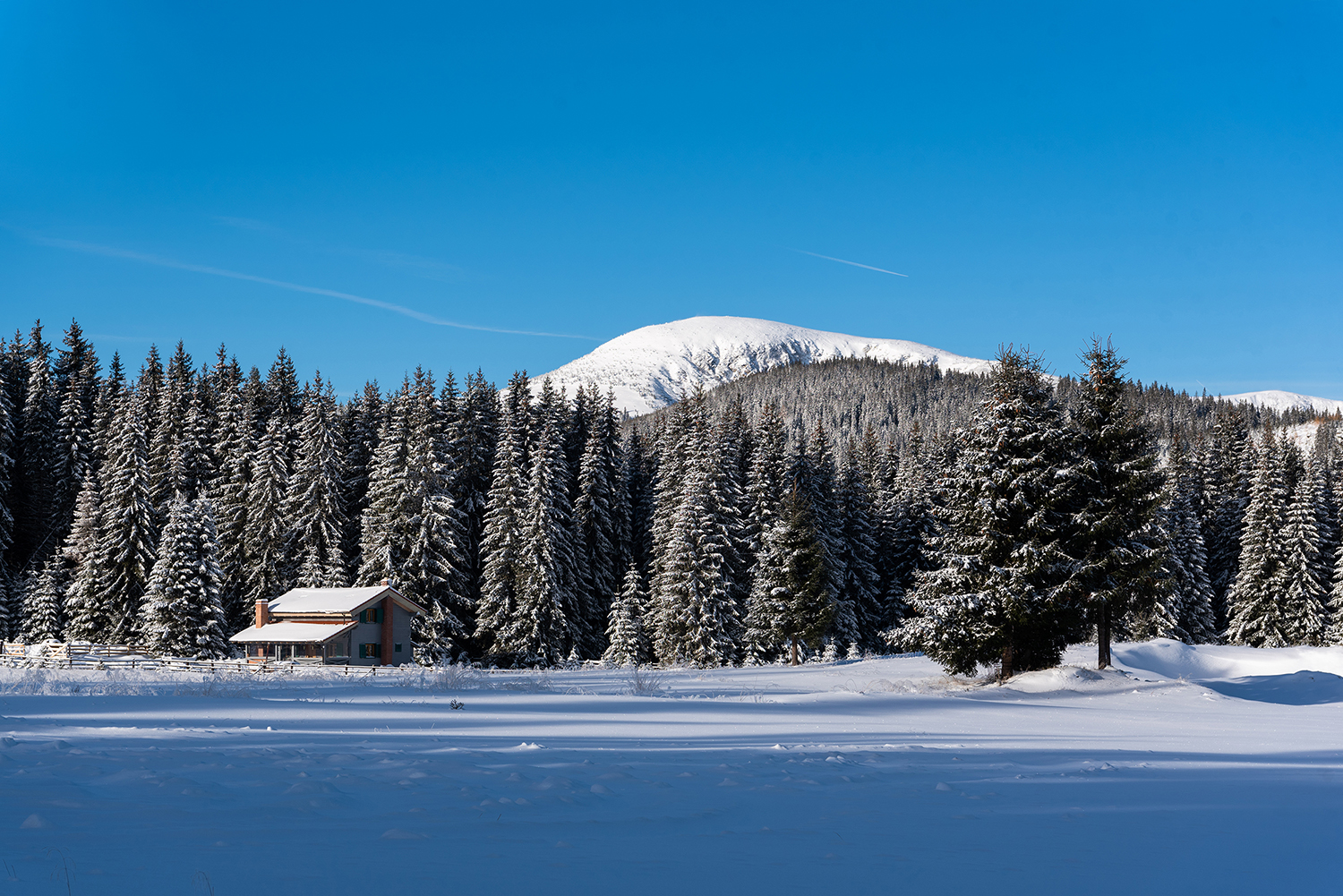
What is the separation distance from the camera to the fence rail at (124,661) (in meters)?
38.1

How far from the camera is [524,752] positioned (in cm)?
1214

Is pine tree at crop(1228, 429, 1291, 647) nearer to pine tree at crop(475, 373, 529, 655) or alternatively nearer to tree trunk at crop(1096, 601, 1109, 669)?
tree trunk at crop(1096, 601, 1109, 669)

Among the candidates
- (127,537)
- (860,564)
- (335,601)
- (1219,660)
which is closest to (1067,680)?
(1219,660)

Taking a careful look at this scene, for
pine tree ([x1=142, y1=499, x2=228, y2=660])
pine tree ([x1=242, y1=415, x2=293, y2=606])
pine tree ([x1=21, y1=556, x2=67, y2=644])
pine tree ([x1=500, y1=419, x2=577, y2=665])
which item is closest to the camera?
pine tree ([x1=142, y1=499, x2=228, y2=660])

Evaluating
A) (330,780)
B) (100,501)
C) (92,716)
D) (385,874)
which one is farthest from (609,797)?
(100,501)

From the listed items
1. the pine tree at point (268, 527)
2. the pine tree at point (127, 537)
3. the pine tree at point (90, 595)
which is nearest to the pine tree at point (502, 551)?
the pine tree at point (268, 527)

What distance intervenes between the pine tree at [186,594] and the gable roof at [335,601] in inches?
131

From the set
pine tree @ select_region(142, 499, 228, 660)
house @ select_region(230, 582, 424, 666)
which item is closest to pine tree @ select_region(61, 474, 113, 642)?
pine tree @ select_region(142, 499, 228, 660)

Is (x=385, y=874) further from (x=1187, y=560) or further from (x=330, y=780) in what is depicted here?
(x=1187, y=560)

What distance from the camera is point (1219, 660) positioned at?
42219 mm

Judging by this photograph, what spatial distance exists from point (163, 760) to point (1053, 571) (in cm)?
2692

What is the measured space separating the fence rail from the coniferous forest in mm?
3965

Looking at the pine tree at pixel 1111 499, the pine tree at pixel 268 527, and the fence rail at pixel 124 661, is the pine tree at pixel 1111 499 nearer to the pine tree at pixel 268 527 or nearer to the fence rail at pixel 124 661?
the fence rail at pixel 124 661

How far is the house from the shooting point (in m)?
50.0
